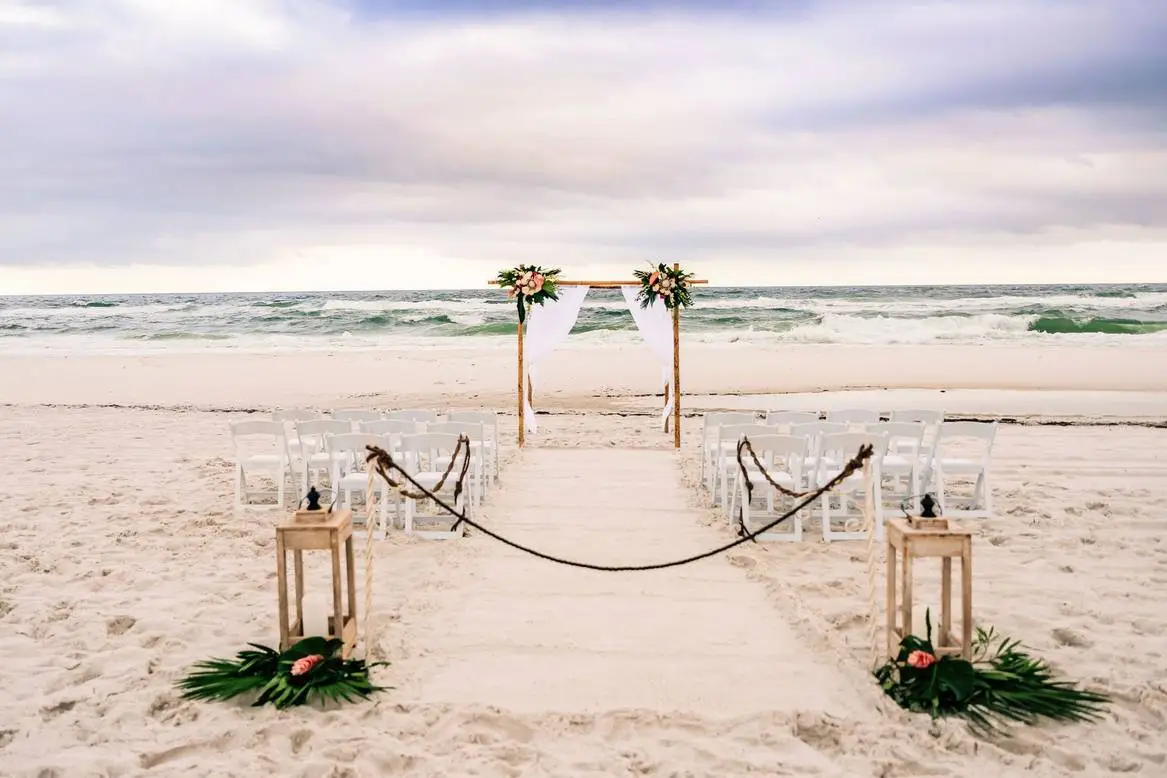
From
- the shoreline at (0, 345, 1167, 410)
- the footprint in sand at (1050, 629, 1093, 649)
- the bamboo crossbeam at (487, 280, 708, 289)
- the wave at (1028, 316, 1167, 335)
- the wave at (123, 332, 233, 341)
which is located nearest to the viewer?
the footprint in sand at (1050, 629, 1093, 649)

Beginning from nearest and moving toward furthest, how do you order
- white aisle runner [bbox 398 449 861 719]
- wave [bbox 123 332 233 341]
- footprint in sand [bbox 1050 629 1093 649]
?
white aisle runner [bbox 398 449 861 719] < footprint in sand [bbox 1050 629 1093 649] < wave [bbox 123 332 233 341]

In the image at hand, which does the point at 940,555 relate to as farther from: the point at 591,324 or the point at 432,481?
the point at 591,324

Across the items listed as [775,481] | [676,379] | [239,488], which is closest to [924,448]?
[775,481]

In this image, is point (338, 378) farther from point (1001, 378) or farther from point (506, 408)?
point (1001, 378)

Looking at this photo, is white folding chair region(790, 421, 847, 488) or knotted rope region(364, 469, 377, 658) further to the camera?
white folding chair region(790, 421, 847, 488)

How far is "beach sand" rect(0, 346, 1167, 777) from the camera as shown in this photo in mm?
3533

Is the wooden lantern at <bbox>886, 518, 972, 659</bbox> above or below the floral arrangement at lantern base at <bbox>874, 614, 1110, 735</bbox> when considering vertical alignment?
above

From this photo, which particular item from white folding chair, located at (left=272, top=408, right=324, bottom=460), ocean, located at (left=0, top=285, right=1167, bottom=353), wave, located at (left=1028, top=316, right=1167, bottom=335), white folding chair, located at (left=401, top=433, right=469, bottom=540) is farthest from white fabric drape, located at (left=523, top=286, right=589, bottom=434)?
wave, located at (left=1028, top=316, right=1167, bottom=335)

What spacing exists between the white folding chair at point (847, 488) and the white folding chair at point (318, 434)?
3.90m

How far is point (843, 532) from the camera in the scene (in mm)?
7016

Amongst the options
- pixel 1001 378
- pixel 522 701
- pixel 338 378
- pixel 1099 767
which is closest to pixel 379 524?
pixel 522 701

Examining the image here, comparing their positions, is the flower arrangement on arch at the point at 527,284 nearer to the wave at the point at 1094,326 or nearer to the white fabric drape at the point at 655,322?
the white fabric drape at the point at 655,322

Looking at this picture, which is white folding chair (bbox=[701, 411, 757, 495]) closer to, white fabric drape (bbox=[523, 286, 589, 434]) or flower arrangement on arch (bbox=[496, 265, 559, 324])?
flower arrangement on arch (bbox=[496, 265, 559, 324])

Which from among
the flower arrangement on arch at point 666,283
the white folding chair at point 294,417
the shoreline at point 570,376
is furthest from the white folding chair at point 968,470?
the shoreline at point 570,376
